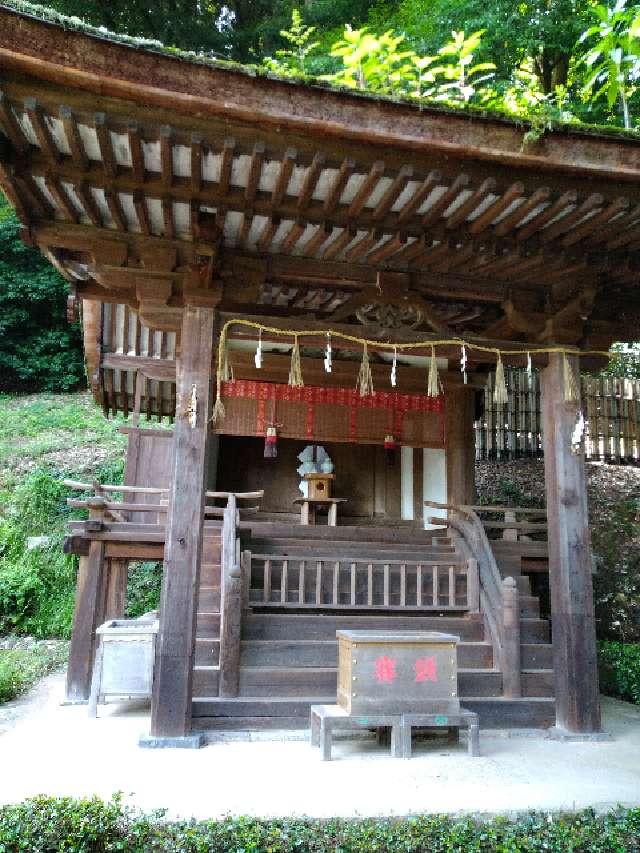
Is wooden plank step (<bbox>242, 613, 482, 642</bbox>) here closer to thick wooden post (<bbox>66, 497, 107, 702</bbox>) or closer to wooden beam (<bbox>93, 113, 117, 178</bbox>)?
thick wooden post (<bbox>66, 497, 107, 702</bbox>)

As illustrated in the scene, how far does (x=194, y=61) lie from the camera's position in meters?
4.28

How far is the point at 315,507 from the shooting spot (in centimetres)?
1033

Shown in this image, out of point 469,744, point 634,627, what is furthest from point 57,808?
point 634,627

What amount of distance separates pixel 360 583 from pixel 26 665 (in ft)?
18.6

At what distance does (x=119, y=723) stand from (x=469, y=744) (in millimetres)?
3297

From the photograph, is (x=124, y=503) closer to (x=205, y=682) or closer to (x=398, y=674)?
(x=205, y=682)

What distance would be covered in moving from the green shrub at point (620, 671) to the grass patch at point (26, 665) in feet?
23.8

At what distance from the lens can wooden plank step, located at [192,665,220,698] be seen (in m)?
5.96

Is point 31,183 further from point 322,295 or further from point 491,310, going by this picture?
point 491,310

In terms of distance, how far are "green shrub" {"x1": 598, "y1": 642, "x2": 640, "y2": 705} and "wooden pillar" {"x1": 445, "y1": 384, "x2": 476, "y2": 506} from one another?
2553mm

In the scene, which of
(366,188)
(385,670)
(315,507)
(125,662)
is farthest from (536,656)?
(366,188)

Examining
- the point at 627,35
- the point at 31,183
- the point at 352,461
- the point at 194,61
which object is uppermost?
the point at 627,35

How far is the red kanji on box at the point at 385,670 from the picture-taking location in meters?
5.34

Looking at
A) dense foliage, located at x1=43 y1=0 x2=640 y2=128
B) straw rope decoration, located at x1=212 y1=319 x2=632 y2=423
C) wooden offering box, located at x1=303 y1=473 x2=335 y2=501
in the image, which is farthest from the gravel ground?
wooden offering box, located at x1=303 y1=473 x2=335 y2=501
